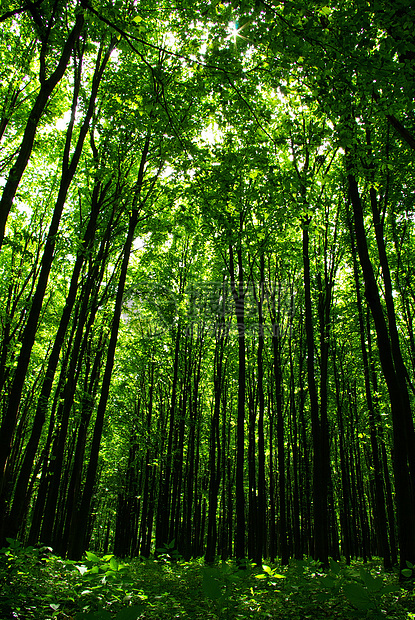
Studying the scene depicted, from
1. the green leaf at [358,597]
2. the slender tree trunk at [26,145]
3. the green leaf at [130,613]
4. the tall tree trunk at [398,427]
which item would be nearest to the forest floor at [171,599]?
the green leaf at [358,597]

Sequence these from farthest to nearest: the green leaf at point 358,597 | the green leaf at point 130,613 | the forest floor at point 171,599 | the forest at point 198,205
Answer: the forest at point 198,205 → the forest floor at point 171,599 → the green leaf at point 358,597 → the green leaf at point 130,613

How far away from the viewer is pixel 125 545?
23656 mm

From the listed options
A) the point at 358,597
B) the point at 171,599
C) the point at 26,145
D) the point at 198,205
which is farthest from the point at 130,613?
the point at 198,205

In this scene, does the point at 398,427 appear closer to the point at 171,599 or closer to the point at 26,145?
the point at 171,599

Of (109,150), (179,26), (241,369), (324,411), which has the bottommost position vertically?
(324,411)

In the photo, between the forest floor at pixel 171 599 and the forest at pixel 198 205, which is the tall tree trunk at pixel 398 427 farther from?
the forest floor at pixel 171 599

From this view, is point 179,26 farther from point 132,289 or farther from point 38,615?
point 38,615

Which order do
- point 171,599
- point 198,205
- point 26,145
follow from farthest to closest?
point 198,205 < point 26,145 < point 171,599

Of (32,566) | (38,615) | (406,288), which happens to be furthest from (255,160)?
(406,288)

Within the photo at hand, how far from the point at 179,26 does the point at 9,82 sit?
513cm

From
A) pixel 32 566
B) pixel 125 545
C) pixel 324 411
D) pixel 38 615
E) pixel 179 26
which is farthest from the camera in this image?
pixel 125 545

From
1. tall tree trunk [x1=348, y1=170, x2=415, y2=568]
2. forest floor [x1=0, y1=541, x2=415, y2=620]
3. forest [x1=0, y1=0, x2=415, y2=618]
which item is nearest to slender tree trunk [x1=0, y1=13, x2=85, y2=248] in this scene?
forest [x1=0, y1=0, x2=415, y2=618]

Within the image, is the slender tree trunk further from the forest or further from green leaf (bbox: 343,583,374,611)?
green leaf (bbox: 343,583,374,611)

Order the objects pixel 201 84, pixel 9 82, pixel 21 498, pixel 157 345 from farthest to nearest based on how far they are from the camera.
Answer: pixel 157 345 < pixel 9 82 < pixel 201 84 < pixel 21 498
